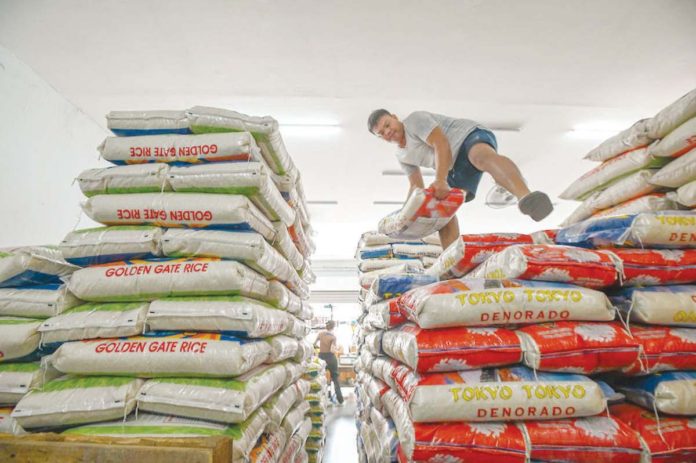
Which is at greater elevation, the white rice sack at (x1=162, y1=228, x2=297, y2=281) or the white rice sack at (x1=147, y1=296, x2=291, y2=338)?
the white rice sack at (x1=162, y1=228, x2=297, y2=281)

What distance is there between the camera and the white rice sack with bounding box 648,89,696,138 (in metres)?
1.82

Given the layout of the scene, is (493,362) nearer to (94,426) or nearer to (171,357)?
(171,357)

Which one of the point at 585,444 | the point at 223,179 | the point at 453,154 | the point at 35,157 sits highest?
the point at 35,157

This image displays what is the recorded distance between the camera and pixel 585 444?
127 centimetres

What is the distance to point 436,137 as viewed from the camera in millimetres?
2803

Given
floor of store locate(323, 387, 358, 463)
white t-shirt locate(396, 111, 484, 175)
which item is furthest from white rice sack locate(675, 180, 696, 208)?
floor of store locate(323, 387, 358, 463)

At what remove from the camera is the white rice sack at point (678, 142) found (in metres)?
1.80

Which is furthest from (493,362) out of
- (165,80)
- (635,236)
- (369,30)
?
(165,80)

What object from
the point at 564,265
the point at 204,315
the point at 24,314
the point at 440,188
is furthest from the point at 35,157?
the point at 564,265

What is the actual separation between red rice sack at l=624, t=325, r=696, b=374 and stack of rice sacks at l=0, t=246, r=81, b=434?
2.44 meters

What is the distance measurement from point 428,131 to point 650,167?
1378 millimetres

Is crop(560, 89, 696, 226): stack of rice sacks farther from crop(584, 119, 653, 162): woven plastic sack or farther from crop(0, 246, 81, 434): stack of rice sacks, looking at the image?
crop(0, 246, 81, 434): stack of rice sacks

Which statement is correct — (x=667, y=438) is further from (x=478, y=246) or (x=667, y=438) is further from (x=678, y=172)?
(x=678, y=172)

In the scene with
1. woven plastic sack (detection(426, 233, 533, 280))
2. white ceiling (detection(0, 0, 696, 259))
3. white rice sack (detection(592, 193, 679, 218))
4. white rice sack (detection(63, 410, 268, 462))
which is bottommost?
white rice sack (detection(63, 410, 268, 462))
